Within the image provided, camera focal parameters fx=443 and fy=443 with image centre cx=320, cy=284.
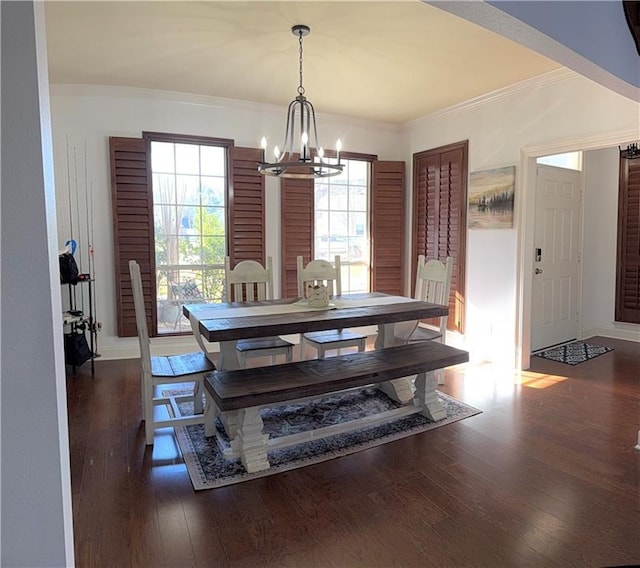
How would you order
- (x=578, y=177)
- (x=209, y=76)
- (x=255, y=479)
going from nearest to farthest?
(x=255, y=479), (x=209, y=76), (x=578, y=177)

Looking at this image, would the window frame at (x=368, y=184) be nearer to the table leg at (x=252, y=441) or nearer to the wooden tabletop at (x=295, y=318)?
the wooden tabletop at (x=295, y=318)

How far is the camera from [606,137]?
3.37 meters

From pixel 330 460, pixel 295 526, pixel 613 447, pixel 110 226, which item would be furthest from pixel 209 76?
pixel 613 447

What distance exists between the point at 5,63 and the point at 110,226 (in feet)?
12.5

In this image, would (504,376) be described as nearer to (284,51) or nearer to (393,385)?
(393,385)

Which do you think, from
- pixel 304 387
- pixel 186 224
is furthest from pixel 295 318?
pixel 186 224

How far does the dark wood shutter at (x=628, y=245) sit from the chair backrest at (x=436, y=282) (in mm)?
2883

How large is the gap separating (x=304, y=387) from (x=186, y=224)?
2782 millimetres

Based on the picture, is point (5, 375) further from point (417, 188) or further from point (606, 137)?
point (417, 188)

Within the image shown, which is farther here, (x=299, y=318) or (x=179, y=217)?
(x=179, y=217)

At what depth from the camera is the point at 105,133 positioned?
415 centimetres

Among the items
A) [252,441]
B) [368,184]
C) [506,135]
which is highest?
[506,135]

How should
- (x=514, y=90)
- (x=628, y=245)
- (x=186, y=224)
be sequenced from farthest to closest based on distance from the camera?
1. (x=628, y=245)
2. (x=186, y=224)
3. (x=514, y=90)

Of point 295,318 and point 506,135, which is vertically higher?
point 506,135
